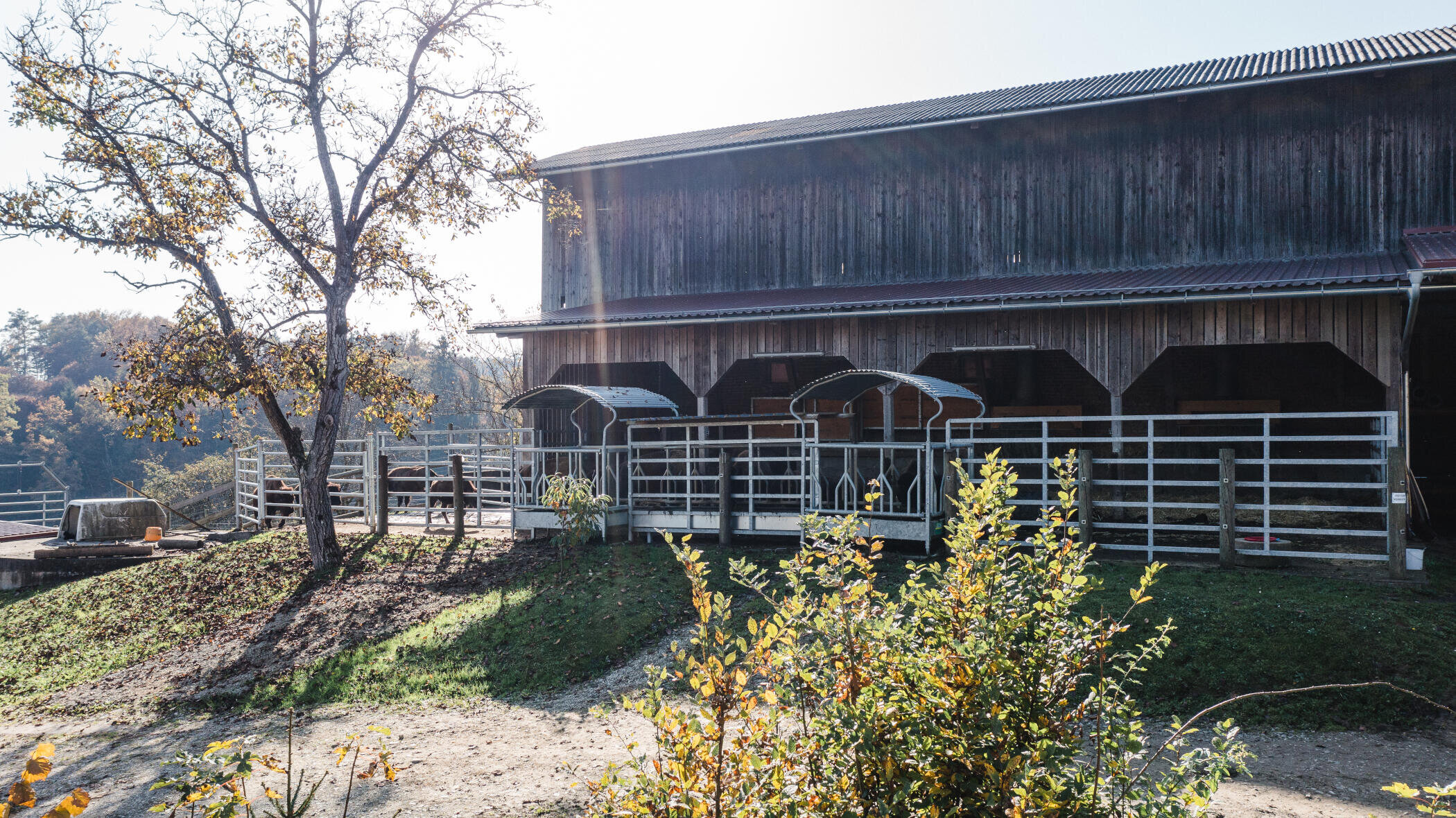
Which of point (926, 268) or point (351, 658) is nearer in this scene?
point (351, 658)

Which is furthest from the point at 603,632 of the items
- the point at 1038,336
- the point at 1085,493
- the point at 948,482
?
the point at 1038,336

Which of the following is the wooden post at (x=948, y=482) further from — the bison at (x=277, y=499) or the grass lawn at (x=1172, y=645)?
the bison at (x=277, y=499)

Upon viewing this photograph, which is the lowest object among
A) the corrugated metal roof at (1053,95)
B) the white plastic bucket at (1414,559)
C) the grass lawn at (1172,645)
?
the grass lawn at (1172,645)

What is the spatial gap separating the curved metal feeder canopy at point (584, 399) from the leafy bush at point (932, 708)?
11735 millimetres

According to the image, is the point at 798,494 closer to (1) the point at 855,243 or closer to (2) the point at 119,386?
(1) the point at 855,243

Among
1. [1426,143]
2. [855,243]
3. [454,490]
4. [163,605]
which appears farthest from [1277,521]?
[163,605]

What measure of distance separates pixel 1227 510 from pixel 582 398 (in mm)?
10388

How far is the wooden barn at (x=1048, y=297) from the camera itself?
13.6 meters

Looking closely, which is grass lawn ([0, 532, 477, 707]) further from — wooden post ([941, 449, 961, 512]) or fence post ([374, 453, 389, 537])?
wooden post ([941, 449, 961, 512])

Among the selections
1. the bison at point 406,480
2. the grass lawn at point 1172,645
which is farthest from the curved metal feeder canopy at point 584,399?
the grass lawn at point 1172,645

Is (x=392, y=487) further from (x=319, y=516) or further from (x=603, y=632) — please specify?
(x=603, y=632)

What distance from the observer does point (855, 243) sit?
19359 mm

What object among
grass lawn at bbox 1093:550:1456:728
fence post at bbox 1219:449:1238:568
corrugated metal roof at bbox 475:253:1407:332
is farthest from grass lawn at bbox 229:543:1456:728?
corrugated metal roof at bbox 475:253:1407:332

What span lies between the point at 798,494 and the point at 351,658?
6.92m
